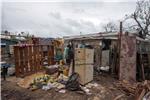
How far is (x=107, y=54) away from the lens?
41.7 feet

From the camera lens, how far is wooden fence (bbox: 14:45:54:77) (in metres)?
11.3

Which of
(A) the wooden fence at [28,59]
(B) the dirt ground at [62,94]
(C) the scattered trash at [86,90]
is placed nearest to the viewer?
(B) the dirt ground at [62,94]

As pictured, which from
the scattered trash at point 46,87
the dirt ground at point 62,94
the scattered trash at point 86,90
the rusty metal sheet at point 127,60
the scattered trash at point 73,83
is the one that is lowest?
the dirt ground at point 62,94

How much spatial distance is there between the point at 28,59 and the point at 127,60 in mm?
5693

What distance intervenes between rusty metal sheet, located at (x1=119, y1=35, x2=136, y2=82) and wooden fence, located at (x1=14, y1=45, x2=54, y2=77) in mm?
5189

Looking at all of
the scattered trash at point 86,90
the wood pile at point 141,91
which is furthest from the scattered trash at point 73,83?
the wood pile at point 141,91

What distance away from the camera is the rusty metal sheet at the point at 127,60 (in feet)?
34.6

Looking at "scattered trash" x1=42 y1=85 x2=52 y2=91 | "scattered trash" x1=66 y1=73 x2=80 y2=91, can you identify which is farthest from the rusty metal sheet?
"scattered trash" x1=42 y1=85 x2=52 y2=91

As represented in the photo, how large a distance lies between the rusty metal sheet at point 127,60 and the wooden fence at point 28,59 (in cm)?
519

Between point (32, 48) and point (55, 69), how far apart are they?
2.07 metres

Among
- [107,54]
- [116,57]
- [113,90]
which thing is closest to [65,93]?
[113,90]

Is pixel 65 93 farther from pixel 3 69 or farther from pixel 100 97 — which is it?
pixel 3 69

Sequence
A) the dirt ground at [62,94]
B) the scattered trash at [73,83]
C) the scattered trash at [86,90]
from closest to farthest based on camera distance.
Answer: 1. the dirt ground at [62,94]
2. the scattered trash at [86,90]
3. the scattered trash at [73,83]

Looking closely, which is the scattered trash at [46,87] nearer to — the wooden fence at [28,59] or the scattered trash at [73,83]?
the scattered trash at [73,83]
